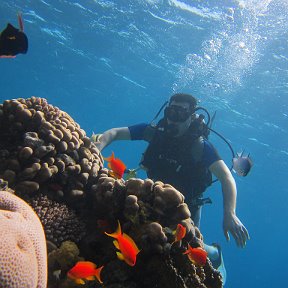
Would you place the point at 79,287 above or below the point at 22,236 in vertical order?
below

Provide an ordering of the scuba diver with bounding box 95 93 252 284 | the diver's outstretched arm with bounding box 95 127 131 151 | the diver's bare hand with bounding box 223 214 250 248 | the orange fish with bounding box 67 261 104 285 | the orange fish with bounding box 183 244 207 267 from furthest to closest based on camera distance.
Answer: the scuba diver with bounding box 95 93 252 284, the diver's outstretched arm with bounding box 95 127 131 151, the diver's bare hand with bounding box 223 214 250 248, the orange fish with bounding box 183 244 207 267, the orange fish with bounding box 67 261 104 285

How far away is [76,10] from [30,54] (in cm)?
1741

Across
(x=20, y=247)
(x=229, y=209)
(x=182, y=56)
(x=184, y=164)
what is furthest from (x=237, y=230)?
(x=182, y=56)

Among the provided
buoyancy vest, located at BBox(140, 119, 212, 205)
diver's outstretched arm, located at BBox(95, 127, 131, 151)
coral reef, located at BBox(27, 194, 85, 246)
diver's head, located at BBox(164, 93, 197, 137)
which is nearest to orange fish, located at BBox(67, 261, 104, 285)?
coral reef, located at BBox(27, 194, 85, 246)

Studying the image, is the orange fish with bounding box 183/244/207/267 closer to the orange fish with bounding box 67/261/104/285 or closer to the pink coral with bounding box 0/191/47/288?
the orange fish with bounding box 67/261/104/285

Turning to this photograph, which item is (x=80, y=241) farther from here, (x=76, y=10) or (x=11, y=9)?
(x=11, y=9)

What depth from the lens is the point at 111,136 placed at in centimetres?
682

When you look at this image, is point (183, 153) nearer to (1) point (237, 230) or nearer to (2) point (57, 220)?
(1) point (237, 230)

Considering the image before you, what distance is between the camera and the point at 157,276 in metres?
3.06

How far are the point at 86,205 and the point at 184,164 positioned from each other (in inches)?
150

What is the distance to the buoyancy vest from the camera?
24.1ft

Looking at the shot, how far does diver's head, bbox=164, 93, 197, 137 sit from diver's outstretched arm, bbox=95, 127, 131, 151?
1.07 meters

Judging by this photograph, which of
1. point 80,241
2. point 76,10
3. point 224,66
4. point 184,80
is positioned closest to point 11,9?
point 76,10

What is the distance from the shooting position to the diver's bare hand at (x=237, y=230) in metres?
4.98
